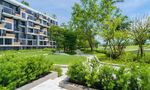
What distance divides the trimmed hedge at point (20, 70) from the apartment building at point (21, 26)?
34526 millimetres

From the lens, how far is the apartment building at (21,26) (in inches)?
1799

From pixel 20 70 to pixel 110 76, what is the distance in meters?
3.08

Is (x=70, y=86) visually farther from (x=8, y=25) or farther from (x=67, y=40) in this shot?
(x=8, y=25)

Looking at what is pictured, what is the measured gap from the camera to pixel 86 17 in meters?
47.1

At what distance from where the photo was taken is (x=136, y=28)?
26328 mm

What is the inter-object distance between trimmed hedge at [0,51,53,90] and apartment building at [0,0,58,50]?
113ft

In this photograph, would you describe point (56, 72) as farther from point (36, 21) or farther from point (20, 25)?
point (36, 21)

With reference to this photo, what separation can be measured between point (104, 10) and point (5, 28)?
19.5m

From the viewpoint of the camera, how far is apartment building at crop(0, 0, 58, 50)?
45688 millimetres

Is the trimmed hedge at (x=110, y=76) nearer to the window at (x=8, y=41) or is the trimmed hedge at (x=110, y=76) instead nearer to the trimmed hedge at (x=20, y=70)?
the trimmed hedge at (x=20, y=70)

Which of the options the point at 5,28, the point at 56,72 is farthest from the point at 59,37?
the point at 56,72

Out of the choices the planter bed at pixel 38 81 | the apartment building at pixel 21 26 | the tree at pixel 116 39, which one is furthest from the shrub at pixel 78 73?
the apartment building at pixel 21 26

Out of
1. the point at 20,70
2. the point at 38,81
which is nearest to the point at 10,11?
the point at 38,81

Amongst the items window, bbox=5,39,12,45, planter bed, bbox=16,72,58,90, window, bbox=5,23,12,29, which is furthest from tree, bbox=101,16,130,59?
window, bbox=5,23,12,29
